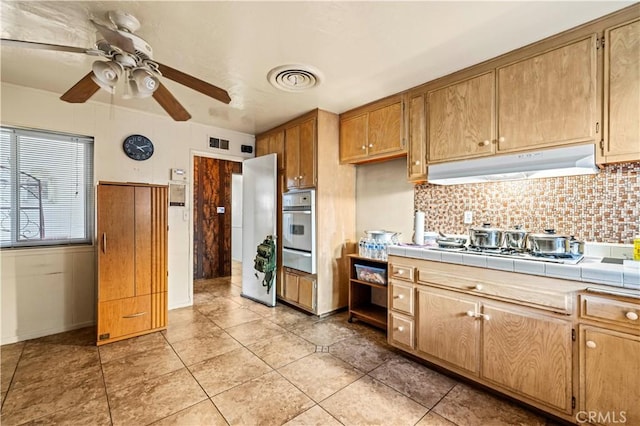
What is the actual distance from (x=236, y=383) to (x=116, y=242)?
1.80 meters

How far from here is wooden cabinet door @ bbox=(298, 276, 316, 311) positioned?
346 centimetres

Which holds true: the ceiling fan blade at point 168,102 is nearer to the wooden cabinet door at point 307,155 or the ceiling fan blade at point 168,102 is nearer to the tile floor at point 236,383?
the wooden cabinet door at point 307,155

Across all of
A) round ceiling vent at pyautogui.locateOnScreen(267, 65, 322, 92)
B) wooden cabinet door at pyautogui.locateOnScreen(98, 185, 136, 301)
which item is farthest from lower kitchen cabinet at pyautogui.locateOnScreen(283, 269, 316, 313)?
round ceiling vent at pyautogui.locateOnScreen(267, 65, 322, 92)

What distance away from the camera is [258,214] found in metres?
4.07

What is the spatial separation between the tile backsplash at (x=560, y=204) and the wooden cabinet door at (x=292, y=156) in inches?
67.7

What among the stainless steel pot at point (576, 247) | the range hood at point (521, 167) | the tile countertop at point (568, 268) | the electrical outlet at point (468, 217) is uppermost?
the range hood at point (521, 167)

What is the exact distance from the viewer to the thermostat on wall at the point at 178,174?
3734 mm

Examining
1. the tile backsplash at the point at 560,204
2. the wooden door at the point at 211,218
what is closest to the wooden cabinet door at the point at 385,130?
the tile backsplash at the point at 560,204

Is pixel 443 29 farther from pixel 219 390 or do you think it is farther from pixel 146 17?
pixel 219 390

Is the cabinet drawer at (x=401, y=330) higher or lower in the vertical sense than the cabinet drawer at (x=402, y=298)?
lower

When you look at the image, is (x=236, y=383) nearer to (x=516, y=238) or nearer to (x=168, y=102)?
(x=168, y=102)

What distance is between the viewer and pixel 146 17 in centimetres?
177

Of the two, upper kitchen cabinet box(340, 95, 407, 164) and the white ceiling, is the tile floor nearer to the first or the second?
upper kitchen cabinet box(340, 95, 407, 164)

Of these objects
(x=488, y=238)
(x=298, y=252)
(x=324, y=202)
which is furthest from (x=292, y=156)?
(x=488, y=238)
